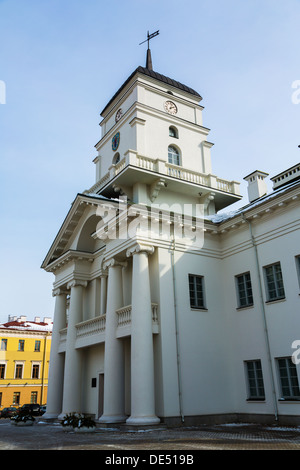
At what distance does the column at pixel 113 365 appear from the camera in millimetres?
16609

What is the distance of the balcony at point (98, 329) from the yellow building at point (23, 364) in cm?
Result: 3033

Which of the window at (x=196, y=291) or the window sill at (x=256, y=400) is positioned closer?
the window sill at (x=256, y=400)

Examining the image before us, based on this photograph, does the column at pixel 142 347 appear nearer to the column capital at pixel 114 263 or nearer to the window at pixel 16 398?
the column capital at pixel 114 263

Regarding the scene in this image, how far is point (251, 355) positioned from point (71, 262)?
35.7 feet

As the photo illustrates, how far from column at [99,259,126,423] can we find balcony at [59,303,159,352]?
32cm

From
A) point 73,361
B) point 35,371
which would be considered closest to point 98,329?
point 73,361

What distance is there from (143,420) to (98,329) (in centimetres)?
601

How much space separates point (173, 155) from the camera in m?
23.4

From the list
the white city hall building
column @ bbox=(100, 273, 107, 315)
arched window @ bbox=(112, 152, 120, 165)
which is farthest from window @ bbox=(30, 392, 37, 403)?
arched window @ bbox=(112, 152, 120, 165)

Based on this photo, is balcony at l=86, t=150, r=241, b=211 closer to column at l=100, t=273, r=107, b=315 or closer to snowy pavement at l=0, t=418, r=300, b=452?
column at l=100, t=273, r=107, b=315

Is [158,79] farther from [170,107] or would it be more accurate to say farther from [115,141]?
[115,141]

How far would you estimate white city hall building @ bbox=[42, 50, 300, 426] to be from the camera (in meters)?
15.8

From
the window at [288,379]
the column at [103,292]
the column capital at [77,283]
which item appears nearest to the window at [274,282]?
the window at [288,379]
